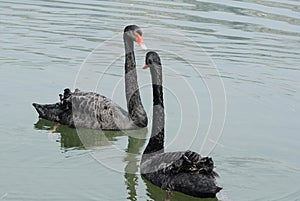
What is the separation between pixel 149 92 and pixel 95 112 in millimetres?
1443

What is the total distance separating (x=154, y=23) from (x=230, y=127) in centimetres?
529

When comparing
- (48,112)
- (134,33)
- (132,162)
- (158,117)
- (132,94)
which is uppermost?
(134,33)

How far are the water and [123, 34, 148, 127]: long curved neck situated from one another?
139mm

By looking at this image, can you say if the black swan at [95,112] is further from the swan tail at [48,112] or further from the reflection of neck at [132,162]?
the reflection of neck at [132,162]

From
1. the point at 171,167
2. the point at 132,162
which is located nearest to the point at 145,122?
the point at 132,162

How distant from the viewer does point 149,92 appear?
8.20 meters

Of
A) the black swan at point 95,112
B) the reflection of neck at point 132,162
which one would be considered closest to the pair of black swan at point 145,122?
the black swan at point 95,112

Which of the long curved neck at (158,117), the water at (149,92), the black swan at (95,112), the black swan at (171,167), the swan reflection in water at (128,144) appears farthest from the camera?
the black swan at (95,112)

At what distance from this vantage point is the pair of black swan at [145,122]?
4.96m

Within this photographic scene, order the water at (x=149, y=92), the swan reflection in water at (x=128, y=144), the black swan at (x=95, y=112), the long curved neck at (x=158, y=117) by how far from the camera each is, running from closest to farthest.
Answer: the swan reflection in water at (x=128, y=144) → the water at (x=149, y=92) → the long curved neck at (x=158, y=117) → the black swan at (x=95, y=112)

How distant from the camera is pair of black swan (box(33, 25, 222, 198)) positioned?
4.96 metres

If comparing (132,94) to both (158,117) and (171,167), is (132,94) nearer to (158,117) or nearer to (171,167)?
(158,117)

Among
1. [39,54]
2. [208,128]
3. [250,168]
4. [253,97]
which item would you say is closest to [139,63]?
[39,54]

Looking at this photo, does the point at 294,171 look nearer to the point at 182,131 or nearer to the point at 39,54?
the point at 182,131
